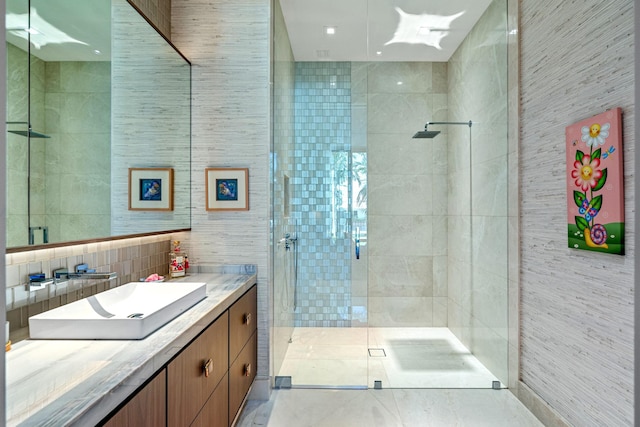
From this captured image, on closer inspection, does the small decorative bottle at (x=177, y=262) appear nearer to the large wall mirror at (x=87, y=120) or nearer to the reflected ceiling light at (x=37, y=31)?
the large wall mirror at (x=87, y=120)

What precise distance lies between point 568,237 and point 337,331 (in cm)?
164

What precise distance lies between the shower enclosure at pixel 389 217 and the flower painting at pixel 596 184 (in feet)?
2.64

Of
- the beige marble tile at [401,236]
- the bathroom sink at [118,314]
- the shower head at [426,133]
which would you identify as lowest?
the bathroom sink at [118,314]

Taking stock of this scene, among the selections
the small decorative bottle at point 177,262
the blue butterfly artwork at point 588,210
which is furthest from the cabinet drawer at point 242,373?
the blue butterfly artwork at point 588,210

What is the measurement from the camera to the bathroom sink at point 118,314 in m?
1.15

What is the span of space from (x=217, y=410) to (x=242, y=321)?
512mm

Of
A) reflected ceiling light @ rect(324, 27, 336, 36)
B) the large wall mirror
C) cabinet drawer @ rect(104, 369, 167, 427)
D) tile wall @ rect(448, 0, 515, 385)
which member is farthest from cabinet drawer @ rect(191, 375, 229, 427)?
reflected ceiling light @ rect(324, 27, 336, 36)

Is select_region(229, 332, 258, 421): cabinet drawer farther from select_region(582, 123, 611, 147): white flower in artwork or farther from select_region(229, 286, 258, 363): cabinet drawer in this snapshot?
select_region(582, 123, 611, 147): white flower in artwork

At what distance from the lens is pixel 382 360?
8.70ft

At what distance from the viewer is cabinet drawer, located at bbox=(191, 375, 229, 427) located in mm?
1443

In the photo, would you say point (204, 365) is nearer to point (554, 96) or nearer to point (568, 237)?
point (568, 237)

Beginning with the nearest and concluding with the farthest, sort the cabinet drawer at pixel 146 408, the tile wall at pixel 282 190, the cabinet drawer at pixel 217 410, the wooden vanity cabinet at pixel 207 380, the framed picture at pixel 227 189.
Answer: the cabinet drawer at pixel 146 408
the wooden vanity cabinet at pixel 207 380
the cabinet drawer at pixel 217 410
the framed picture at pixel 227 189
the tile wall at pixel 282 190

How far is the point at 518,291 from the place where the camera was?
2389 millimetres

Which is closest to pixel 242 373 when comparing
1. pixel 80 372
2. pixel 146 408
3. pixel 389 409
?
pixel 389 409
